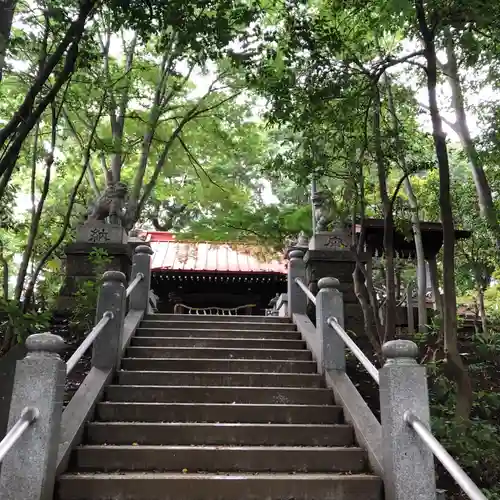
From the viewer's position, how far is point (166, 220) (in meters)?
20.0

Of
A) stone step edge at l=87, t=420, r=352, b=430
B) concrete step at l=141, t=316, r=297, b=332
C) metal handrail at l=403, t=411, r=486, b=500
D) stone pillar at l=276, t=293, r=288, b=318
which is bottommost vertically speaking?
stone step edge at l=87, t=420, r=352, b=430

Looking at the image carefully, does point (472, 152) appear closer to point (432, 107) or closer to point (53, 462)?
point (432, 107)

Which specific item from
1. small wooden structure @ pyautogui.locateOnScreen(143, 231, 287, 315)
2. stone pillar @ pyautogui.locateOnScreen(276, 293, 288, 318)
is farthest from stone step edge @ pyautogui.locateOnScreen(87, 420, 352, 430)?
small wooden structure @ pyautogui.locateOnScreen(143, 231, 287, 315)

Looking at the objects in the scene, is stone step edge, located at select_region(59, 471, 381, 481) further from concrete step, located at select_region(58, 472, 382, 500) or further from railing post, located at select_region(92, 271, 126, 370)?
railing post, located at select_region(92, 271, 126, 370)

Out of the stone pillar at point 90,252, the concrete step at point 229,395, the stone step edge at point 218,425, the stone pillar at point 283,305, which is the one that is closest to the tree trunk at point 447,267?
the concrete step at point 229,395

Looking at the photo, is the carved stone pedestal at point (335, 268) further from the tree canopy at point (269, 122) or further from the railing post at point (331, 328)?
the railing post at point (331, 328)

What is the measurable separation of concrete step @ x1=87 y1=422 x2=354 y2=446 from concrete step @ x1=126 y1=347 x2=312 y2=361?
1.74 m

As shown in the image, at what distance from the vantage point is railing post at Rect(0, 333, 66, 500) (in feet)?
11.7

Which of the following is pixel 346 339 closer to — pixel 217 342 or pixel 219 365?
pixel 219 365

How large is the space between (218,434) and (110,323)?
6.15 feet

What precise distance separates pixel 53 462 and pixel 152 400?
1741 mm

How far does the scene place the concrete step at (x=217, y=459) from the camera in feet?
14.3

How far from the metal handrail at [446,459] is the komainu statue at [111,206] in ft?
24.1

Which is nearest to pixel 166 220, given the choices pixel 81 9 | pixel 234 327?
pixel 234 327
